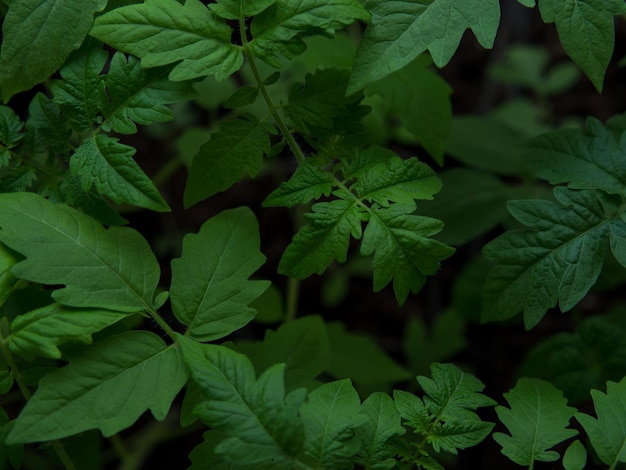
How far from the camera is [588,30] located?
0.92 metres

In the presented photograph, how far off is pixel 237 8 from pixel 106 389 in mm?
563

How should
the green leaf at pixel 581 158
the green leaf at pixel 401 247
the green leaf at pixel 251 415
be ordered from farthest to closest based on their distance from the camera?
the green leaf at pixel 581 158
the green leaf at pixel 401 247
the green leaf at pixel 251 415

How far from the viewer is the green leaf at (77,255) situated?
2.95ft

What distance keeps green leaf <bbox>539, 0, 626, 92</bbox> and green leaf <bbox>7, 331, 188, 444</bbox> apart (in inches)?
28.2

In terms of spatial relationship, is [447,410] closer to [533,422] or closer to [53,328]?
[533,422]

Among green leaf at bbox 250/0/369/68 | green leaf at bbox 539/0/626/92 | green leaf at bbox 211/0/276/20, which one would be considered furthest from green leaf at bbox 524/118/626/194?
green leaf at bbox 211/0/276/20

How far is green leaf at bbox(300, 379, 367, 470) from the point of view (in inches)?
33.4

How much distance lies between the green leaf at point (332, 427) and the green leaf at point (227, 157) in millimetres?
355

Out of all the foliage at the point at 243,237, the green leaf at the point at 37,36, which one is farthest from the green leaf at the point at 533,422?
the green leaf at the point at 37,36

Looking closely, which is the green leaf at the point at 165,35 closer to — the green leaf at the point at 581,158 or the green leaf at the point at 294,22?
the green leaf at the point at 294,22

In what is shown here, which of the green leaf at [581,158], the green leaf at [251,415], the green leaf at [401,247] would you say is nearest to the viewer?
the green leaf at [251,415]

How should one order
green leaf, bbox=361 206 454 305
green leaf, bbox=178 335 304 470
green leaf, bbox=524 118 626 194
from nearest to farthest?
green leaf, bbox=178 335 304 470, green leaf, bbox=361 206 454 305, green leaf, bbox=524 118 626 194

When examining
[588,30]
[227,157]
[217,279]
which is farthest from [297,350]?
[588,30]

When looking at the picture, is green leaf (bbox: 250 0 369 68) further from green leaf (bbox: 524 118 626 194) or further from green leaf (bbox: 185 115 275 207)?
green leaf (bbox: 524 118 626 194)
